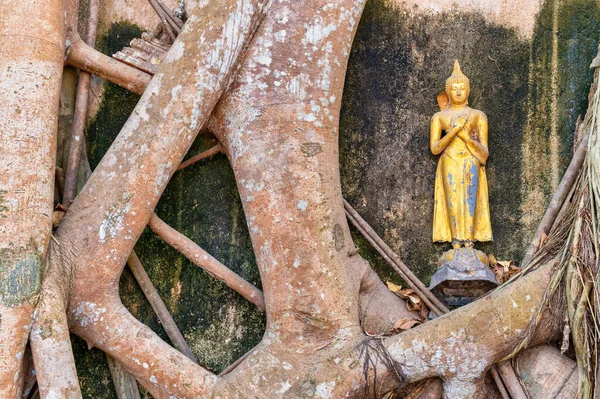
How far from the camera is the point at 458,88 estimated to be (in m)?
4.72

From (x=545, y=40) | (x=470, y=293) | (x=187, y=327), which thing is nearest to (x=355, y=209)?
(x=470, y=293)

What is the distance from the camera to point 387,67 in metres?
4.89

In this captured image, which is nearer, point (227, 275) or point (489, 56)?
point (227, 275)

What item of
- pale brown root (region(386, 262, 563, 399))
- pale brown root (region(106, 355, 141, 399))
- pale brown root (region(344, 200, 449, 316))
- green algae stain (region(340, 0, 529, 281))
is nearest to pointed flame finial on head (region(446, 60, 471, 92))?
green algae stain (region(340, 0, 529, 281))

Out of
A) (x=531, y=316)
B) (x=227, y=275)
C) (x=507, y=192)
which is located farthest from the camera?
(x=507, y=192)

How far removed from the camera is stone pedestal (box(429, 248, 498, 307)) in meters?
4.41

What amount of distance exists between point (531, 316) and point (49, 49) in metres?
2.62

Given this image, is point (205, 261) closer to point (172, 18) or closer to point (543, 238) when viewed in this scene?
point (172, 18)

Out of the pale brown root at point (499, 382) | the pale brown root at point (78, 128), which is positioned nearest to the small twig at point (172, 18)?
the pale brown root at point (78, 128)

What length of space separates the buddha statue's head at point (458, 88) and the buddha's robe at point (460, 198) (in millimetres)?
209

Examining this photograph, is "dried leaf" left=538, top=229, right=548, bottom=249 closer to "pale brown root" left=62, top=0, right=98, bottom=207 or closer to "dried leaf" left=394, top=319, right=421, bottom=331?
"dried leaf" left=394, top=319, right=421, bottom=331

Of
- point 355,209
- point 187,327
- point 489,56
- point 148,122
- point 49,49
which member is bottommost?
point 187,327

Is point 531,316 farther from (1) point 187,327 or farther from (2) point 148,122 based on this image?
(2) point 148,122

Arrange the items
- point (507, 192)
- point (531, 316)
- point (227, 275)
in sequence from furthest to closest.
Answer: point (507, 192) < point (227, 275) < point (531, 316)
